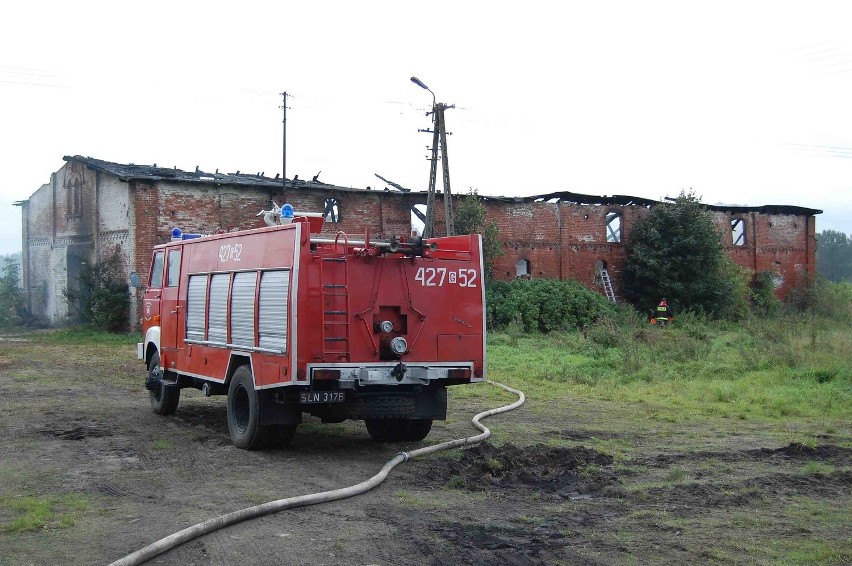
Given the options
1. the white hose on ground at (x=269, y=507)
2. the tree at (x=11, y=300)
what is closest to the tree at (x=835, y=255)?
the tree at (x=11, y=300)

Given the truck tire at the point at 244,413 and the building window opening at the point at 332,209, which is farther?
the building window opening at the point at 332,209

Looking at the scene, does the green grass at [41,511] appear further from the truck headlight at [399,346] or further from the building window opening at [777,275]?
the building window opening at [777,275]

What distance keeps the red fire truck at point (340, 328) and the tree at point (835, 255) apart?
311 feet

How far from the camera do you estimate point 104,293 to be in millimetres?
30719

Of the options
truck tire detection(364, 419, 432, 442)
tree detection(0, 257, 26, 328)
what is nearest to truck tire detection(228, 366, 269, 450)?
truck tire detection(364, 419, 432, 442)

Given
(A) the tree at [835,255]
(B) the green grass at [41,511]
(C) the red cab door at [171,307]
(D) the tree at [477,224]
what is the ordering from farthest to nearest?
(A) the tree at [835,255] → (D) the tree at [477,224] → (C) the red cab door at [171,307] → (B) the green grass at [41,511]

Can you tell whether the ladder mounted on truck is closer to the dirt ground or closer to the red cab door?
the dirt ground

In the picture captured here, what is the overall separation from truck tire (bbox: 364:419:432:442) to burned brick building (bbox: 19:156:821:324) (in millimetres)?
19076

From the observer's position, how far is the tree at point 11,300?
38.4 meters

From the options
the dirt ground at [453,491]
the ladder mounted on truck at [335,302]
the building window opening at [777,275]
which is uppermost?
the building window opening at [777,275]

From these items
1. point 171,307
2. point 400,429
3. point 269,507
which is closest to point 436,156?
point 171,307

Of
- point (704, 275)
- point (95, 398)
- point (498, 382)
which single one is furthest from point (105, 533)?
point (704, 275)

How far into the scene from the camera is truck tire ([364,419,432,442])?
10688 millimetres

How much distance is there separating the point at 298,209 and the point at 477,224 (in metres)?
7.42
